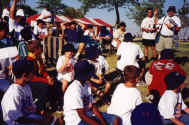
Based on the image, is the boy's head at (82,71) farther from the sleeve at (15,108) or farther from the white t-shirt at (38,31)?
the white t-shirt at (38,31)

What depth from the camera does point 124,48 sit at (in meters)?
A: 5.11

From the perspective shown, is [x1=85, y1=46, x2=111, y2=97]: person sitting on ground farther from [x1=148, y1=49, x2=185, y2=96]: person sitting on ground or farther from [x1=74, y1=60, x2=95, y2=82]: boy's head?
[x1=74, y1=60, x2=95, y2=82]: boy's head

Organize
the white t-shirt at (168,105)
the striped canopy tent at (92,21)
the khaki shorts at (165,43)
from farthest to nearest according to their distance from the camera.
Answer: the striped canopy tent at (92,21)
the khaki shorts at (165,43)
the white t-shirt at (168,105)

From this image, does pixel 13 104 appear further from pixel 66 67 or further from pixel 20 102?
pixel 66 67

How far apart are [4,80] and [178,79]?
116 inches

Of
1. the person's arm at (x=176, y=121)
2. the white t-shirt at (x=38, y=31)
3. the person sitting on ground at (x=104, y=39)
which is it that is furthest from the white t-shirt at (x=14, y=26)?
the person sitting on ground at (x=104, y=39)

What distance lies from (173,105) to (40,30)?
267 inches

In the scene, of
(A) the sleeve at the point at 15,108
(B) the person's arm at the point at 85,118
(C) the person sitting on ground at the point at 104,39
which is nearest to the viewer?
(A) the sleeve at the point at 15,108

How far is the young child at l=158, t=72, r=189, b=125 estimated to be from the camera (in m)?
2.76

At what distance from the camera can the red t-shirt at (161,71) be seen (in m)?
3.86

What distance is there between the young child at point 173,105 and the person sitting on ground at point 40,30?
6.30 meters

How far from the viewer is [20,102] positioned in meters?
2.38

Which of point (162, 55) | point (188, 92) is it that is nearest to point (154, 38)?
point (188, 92)

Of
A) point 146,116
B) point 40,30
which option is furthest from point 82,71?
point 40,30
